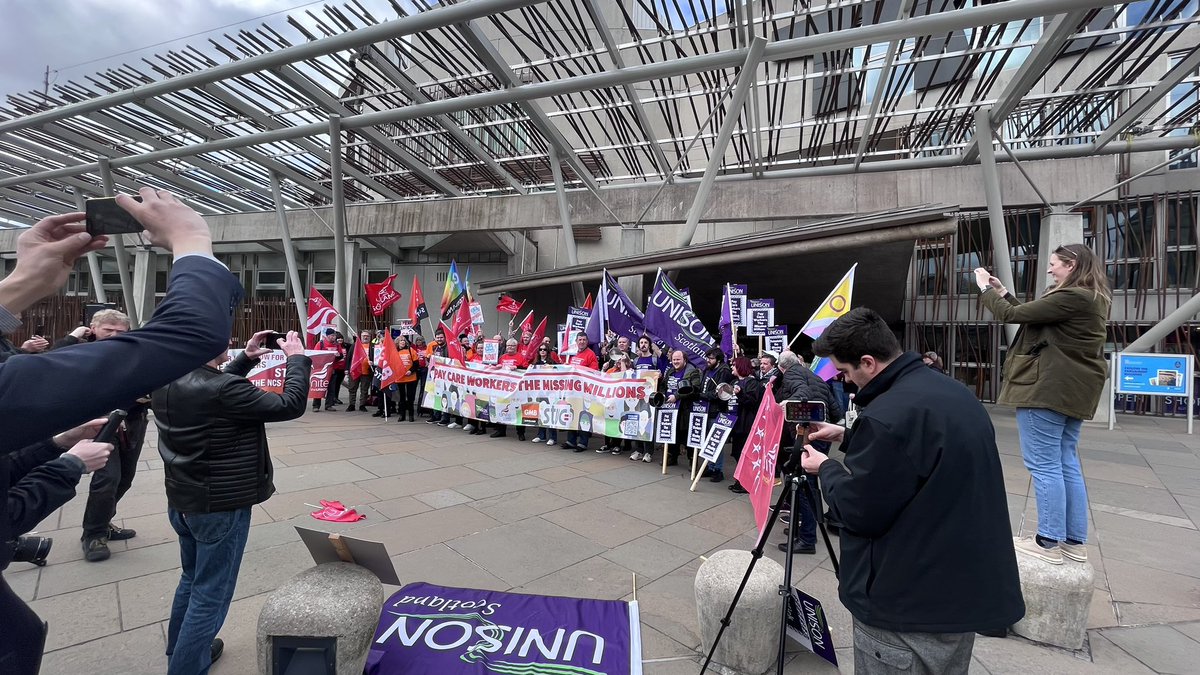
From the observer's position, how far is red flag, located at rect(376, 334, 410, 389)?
1204 centimetres

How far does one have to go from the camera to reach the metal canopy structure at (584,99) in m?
9.95

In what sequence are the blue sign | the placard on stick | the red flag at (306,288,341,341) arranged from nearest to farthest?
1. the placard on stick
2. the blue sign
3. the red flag at (306,288,341,341)

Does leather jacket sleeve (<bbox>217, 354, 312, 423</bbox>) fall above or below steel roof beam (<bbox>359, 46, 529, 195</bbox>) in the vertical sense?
below

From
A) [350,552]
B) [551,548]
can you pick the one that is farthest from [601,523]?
[350,552]

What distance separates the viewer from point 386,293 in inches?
571

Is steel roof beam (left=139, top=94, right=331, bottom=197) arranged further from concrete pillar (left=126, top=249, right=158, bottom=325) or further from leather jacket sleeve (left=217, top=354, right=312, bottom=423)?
leather jacket sleeve (left=217, top=354, right=312, bottom=423)

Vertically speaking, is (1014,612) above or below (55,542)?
above

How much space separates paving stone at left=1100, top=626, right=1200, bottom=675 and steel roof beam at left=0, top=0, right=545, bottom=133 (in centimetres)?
985

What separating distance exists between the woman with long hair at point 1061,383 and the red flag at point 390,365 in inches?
433

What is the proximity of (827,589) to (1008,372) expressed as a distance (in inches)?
81.6

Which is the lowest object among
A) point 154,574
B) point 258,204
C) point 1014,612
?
point 154,574

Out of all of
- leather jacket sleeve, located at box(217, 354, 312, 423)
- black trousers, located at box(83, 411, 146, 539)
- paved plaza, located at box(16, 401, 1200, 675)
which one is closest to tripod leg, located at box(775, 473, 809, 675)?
paved plaza, located at box(16, 401, 1200, 675)

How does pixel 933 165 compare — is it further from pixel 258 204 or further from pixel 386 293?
pixel 258 204

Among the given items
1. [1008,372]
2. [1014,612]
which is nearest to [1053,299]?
[1008,372]
